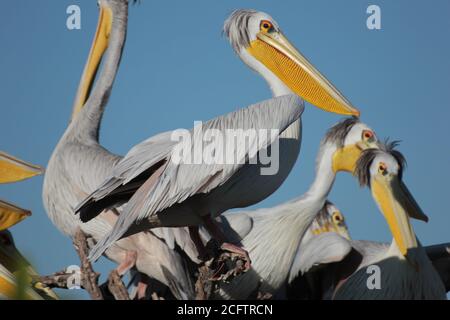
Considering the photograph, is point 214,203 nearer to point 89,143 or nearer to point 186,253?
point 186,253

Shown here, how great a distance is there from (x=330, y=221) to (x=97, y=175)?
3159 millimetres

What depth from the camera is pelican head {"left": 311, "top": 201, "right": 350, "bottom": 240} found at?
9117mm

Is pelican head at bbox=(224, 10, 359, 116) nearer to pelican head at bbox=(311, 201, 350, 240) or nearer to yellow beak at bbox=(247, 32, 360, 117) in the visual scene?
yellow beak at bbox=(247, 32, 360, 117)

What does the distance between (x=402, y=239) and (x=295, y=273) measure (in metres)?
0.92

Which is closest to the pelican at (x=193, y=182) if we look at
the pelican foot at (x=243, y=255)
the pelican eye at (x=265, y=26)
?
the pelican foot at (x=243, y=255)

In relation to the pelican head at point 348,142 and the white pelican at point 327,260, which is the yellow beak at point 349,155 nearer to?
the pelican head at point 348,142

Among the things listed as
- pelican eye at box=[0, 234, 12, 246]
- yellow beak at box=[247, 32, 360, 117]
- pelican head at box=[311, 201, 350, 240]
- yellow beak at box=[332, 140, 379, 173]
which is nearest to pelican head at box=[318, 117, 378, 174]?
yellow beak at box=[332, 140, 379, 173]

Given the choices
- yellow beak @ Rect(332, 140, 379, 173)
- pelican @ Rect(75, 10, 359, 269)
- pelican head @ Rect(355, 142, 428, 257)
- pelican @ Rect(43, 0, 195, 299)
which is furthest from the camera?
yellow beak @ Rect(332, 140, 379, 173)

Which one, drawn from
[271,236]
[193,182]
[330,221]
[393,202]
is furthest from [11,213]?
[330,221]

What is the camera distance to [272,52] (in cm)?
682

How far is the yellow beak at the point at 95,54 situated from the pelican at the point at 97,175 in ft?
0.03

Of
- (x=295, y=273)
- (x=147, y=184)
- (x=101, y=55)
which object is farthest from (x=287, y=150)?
(x=101, y=55)

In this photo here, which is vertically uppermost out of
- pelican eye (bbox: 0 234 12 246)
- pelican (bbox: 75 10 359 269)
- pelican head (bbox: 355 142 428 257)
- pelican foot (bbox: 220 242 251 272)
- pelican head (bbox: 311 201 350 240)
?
pelican (bbox: 75 10 359 269)

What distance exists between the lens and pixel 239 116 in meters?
5.30
